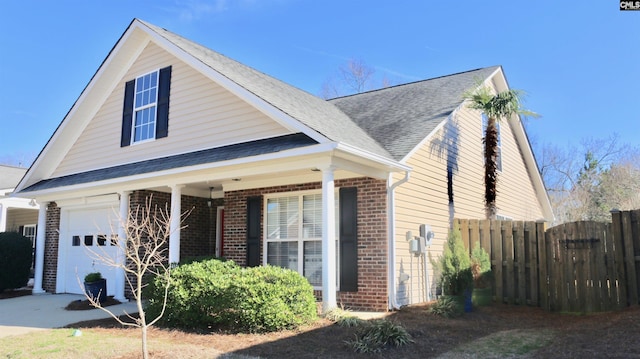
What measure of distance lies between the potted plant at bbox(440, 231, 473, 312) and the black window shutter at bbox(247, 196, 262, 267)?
4370 millimetres

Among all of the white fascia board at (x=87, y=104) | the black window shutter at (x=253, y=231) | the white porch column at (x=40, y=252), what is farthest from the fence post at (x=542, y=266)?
the white porch column at (x=40, y=252)

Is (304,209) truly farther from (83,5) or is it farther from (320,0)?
(320,0)

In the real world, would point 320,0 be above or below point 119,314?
above

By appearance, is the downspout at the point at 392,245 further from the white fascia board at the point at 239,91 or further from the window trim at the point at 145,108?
the window trim at the point at 145,108

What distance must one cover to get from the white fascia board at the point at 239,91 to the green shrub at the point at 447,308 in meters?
3.77

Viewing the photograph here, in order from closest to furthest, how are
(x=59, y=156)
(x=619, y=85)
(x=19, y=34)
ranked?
(x=59, y=156), (x=19, y=34), (x=619, y=85)

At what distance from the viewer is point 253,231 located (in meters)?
12.1

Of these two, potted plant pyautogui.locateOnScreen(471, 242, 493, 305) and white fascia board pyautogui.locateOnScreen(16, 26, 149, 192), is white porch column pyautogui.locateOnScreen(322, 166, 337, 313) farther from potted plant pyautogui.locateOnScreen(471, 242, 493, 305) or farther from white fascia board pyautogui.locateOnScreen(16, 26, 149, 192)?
white fascia board pyautogui.locateOnScreen(16, 26, 149, 192)

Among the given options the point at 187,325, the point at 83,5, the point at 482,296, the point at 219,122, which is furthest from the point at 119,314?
the point at 83,5

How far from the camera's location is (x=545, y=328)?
8297 millimetres

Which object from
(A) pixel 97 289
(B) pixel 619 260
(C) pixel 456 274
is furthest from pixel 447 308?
(A) pixel 97 289

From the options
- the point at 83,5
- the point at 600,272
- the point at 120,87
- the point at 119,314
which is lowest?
the point at 119,314

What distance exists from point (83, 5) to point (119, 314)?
30.3 ft

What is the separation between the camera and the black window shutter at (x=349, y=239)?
1034 centimetres
